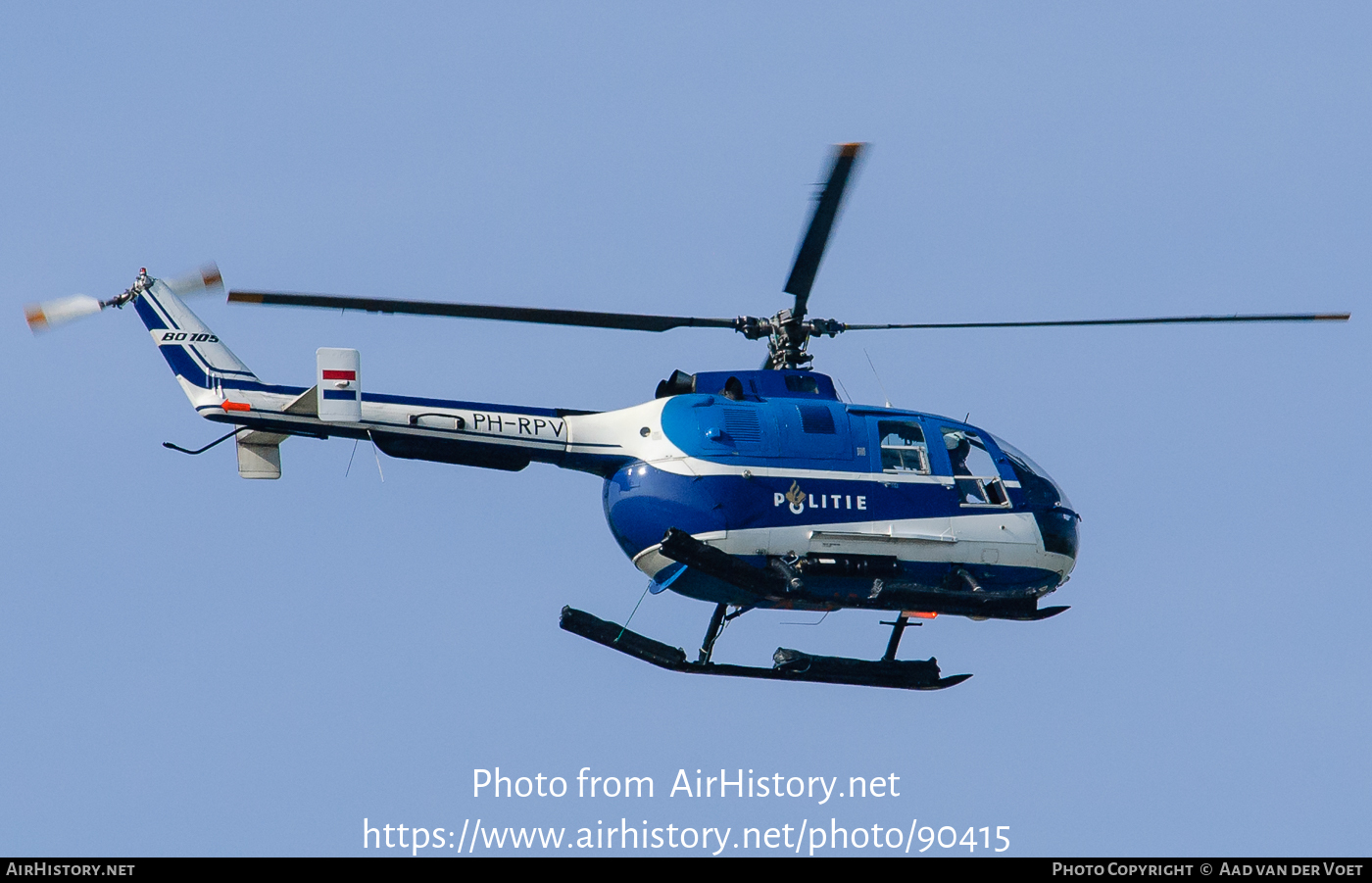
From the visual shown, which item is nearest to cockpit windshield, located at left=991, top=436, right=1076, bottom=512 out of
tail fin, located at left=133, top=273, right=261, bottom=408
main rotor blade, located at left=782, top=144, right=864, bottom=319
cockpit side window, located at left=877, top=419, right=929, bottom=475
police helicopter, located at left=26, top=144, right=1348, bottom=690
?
police helicopter, located at left=26, top=144, right=1348, bottom=690

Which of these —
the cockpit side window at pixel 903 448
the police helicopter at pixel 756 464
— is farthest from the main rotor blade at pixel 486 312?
the cockpit side window at pixel 903 448

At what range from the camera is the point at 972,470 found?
87.8ft

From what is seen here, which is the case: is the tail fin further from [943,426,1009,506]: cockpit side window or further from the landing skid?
[943,426,1009,506]: cockpit side window

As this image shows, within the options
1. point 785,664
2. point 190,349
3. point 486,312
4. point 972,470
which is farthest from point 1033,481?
point 190,349

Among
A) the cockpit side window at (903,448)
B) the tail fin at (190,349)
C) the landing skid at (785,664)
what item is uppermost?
the cockpit side window at (903,448)

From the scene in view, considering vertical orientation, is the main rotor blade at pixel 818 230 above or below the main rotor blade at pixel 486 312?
above

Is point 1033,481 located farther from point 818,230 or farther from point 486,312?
point 486,312

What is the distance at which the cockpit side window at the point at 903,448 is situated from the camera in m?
26.2

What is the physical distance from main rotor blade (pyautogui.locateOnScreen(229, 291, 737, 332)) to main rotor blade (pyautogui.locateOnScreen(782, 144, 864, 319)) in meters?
0.95

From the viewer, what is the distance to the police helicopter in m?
24.6

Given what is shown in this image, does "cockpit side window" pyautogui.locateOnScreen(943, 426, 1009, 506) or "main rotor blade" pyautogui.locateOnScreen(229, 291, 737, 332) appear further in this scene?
"cockpit side window" pyautogui.locateOnScreen(943, 426, 1009, 506)

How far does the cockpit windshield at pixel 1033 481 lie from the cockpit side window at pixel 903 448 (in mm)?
1298

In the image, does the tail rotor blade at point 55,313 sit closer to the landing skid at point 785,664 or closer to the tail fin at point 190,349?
the tail fin at point 190,349
